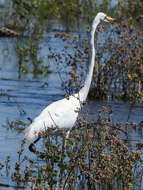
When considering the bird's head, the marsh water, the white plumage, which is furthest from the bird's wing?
the bird's head

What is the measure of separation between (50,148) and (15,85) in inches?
222

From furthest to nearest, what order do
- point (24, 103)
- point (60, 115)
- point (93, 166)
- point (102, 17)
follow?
1. point (24, 103)
2. point (102, 17)
3. point (60, 115)
4. point (93, 166)

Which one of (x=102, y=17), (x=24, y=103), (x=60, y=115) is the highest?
(x=102, y=17)

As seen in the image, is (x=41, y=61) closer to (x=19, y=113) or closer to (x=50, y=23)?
(x=19, y=113)

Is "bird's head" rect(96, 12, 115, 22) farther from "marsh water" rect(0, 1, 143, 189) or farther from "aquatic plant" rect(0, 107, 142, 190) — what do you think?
"aquatic plant" rect(0, 107, 142, 190)

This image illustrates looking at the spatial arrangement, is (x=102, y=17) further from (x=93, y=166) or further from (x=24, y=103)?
(x=93, y=166)

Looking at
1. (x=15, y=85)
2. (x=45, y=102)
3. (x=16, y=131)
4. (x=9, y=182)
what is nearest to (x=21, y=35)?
(x=15, y=85)

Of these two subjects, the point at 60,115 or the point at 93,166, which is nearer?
the point at 93,166

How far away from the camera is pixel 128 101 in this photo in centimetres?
927

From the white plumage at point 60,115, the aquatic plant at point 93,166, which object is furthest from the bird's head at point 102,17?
the aquatic plant at point 93,166

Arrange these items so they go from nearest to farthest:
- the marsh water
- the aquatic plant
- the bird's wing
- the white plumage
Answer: the aquatic plant, the white plumage, the bird's wing, the marsh water

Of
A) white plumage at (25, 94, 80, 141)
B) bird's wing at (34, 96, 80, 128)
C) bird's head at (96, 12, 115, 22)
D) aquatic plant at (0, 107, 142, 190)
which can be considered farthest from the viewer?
bird's head at (96, 12, 115, 22)

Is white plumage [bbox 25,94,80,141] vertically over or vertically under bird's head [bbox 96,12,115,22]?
under

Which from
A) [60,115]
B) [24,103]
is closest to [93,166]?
[60,115]
